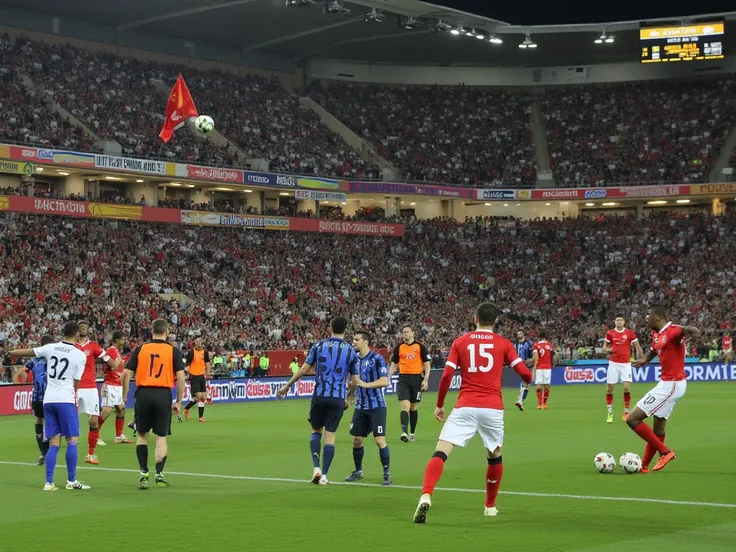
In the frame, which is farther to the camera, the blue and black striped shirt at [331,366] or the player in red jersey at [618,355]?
the player in red jersey at [618,355]

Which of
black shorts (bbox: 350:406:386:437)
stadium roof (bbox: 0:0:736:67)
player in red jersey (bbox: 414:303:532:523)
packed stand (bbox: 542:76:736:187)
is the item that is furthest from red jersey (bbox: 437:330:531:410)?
packed stand (bbox: 542:76:736:187)

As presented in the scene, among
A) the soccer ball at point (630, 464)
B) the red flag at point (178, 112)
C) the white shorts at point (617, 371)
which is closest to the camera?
the soccer ball at point (630, 464)

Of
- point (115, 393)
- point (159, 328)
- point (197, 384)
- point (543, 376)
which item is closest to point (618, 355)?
point (543, 376)

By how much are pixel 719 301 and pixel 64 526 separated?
52.5 m

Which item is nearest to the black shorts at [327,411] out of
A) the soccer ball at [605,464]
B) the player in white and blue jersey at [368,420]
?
the player in white and blue jersey at [368,420]

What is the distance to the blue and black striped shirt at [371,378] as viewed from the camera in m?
16.0

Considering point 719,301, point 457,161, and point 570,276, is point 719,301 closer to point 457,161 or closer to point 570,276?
point 570,276

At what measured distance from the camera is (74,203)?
Result: 168 feet

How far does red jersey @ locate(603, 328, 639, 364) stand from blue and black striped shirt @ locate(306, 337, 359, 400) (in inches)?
529

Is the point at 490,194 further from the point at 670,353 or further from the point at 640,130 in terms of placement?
the point at 670,353

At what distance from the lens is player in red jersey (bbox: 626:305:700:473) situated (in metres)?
16.1

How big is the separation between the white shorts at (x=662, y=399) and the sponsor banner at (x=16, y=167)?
39319 millimetres

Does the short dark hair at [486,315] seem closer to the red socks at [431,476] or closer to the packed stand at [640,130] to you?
the red socks at [431,476]

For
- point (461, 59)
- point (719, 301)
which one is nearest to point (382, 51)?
point (461, 59)
